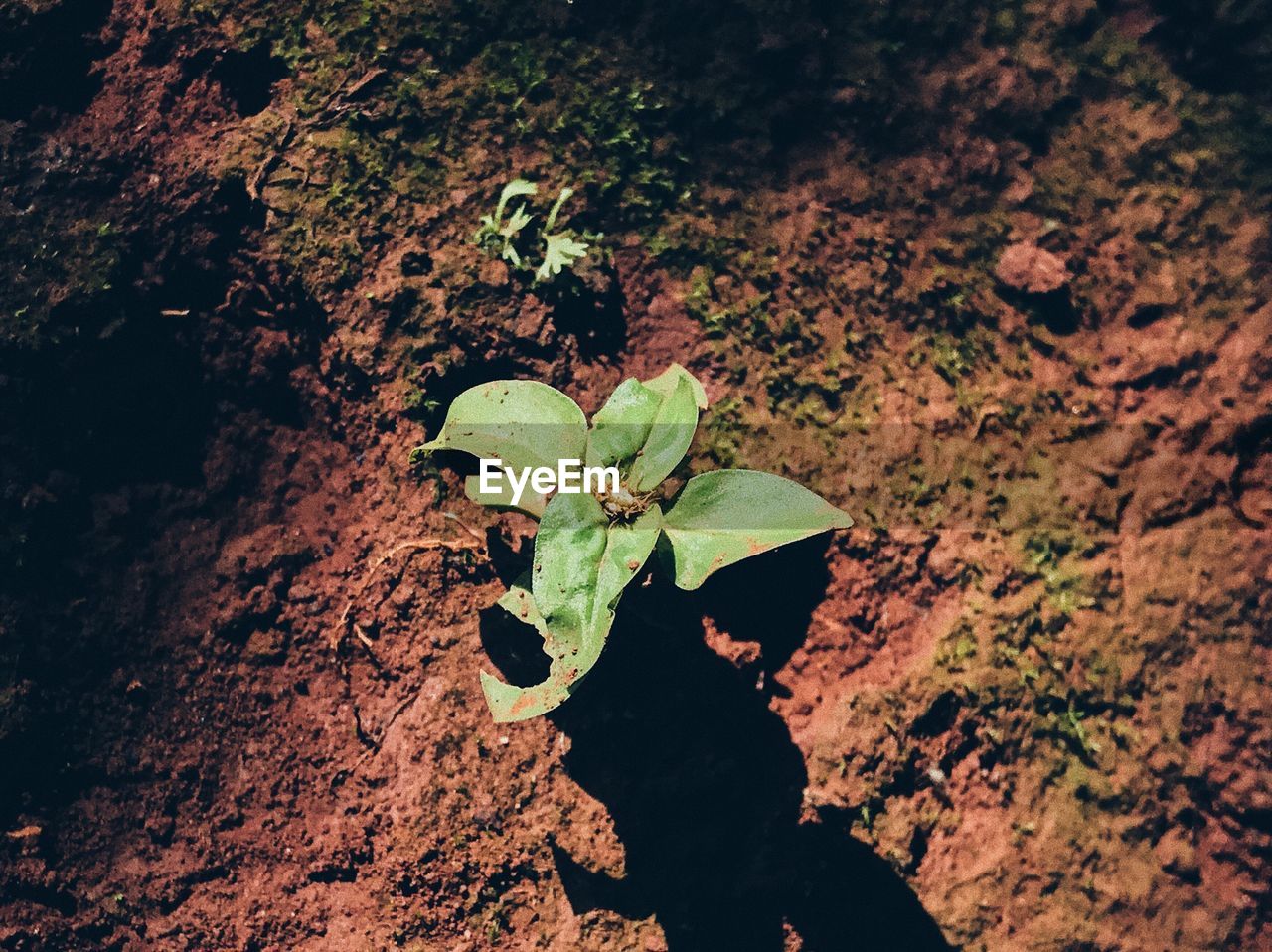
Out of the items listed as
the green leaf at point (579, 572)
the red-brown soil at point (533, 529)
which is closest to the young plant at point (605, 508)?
the green leaf at point (579, 572)

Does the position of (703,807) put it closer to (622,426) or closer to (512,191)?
(622,426)

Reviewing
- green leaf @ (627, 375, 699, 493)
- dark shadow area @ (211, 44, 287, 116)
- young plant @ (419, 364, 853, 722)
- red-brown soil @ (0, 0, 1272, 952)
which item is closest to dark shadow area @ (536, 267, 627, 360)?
red-brown soil @ (0, 0, 1272, 952)

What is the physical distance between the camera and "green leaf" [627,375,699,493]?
84.1 inches

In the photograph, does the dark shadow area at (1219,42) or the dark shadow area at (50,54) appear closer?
the dark shadow area at (50,54)

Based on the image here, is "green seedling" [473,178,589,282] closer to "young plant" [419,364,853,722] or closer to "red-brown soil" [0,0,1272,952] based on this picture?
"red-brown soil" [0,0,1272,952]

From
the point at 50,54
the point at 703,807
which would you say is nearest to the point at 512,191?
the point at 50,54

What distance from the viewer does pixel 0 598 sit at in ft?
8.64

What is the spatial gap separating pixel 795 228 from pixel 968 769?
1864 millimetres

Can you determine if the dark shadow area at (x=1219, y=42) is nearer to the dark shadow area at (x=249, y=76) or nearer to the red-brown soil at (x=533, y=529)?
the red-brown soil at (x=533, y=529)

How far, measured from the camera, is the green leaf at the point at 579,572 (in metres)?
1.97

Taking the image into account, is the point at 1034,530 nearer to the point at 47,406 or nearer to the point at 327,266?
the point at 327,266

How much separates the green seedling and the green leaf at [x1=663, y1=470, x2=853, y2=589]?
0.98m

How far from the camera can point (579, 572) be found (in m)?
2.01

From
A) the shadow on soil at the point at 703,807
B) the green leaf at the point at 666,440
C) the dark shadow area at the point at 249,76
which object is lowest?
the shadow on soil at the point at 703,807
